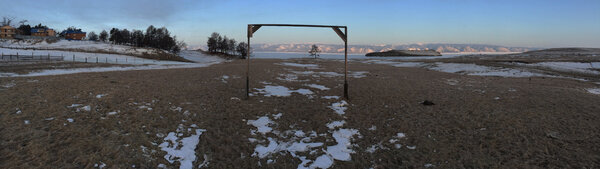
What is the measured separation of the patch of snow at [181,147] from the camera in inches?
248

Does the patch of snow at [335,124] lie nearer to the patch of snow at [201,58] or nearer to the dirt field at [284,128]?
the dirt field at [284,128]

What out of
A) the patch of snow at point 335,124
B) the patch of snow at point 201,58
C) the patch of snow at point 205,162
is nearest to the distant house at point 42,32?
the patch of snow at point 201,58

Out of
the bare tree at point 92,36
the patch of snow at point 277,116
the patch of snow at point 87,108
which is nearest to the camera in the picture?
the patch of snow at point 87,108

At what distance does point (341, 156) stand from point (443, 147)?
104 inches

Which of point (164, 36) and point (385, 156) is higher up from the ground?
point (164, 36)

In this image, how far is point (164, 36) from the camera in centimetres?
12644

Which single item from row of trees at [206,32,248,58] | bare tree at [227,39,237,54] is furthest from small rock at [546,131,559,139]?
bare tree at [227,39,237,54]

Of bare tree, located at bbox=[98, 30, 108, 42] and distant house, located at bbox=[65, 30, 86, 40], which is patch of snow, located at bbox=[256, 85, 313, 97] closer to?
distant house, located at bbox=[65, 30, 86, 40]

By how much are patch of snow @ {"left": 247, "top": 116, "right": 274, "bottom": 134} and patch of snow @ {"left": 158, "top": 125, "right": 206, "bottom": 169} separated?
5.51 ft

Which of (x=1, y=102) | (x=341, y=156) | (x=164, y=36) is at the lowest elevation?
(x=341, y=156)

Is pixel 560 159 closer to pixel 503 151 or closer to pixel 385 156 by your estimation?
pixel 503 151

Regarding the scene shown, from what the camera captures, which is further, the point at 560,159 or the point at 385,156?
the point at 385,156

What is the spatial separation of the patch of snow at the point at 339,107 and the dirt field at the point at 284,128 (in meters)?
0.33

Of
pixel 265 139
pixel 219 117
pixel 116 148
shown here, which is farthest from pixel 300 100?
pixel 116 148
